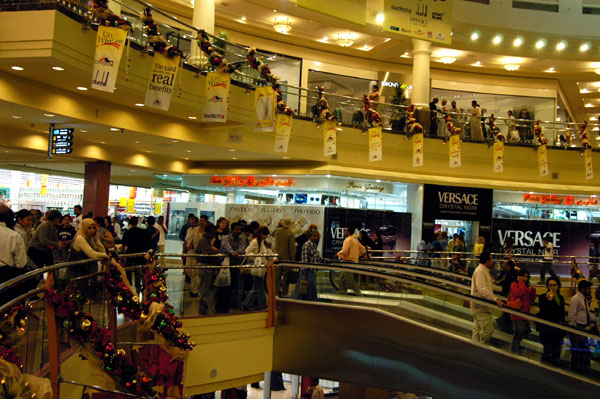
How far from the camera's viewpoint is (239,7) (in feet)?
68.3

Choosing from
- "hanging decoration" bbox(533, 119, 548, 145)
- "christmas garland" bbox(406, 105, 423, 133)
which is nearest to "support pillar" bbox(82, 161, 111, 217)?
"christmas garland" bbox(406, 105, 423, 133)

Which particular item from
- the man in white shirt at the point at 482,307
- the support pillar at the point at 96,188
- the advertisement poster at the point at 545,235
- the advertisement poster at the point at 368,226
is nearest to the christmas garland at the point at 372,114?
the advertisement poster at the point at 368,226

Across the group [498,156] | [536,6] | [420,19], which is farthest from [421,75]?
[536,6]

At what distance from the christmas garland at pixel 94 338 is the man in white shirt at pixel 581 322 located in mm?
5911

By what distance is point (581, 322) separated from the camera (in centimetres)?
1026

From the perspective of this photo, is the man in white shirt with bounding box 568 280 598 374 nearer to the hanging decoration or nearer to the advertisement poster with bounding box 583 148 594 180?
the hanging decoration

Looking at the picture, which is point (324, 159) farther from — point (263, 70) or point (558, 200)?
point (558, 200)

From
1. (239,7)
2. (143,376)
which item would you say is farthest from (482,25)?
(143,376)

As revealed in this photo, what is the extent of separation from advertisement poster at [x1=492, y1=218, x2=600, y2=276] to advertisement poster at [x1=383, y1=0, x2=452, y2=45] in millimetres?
8110

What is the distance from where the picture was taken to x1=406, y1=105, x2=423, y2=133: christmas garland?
19303 millimetres

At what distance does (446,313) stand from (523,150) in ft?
46.4

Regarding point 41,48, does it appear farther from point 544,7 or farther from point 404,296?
point 544,7

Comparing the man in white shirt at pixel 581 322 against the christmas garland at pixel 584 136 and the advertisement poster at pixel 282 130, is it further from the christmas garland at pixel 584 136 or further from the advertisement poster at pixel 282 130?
the christmas garland at pixel 584 136

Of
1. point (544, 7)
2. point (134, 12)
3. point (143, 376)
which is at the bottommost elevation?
point (143, 376)
